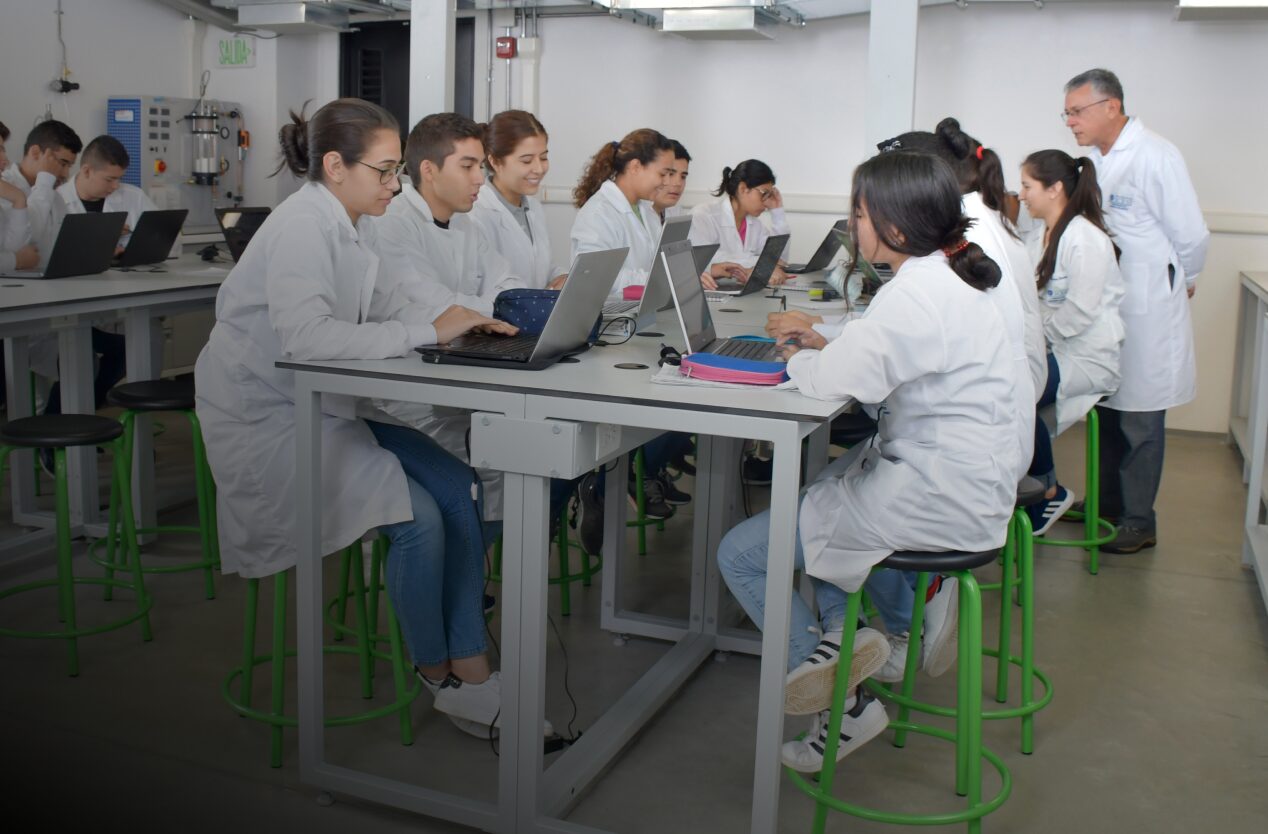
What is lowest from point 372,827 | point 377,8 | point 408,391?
point 372,827

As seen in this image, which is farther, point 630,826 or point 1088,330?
point 1088,330

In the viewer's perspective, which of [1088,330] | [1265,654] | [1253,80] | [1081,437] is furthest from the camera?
[1081,437]

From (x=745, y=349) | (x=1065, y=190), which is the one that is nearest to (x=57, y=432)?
(x=745, y=349)

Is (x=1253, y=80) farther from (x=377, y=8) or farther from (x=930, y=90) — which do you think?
(x=377, y=8)

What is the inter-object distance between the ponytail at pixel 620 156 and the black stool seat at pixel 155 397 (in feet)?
5.46

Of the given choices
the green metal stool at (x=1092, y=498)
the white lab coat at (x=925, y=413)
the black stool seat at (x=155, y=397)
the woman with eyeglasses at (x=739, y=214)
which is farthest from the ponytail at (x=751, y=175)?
the white lab coat at (x=925, y=413)

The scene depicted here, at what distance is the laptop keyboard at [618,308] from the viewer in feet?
9.97

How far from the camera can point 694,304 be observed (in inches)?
100

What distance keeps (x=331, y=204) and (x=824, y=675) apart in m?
1.31

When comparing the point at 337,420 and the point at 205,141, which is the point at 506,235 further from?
the point at 205,141

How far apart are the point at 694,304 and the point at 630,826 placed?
1.07 m

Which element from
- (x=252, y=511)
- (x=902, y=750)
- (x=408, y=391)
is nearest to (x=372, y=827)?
(x=252, y=511)

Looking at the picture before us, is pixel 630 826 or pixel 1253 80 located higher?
pixel 1253 80

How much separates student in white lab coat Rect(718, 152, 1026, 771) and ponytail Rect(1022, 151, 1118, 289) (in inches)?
65.4
